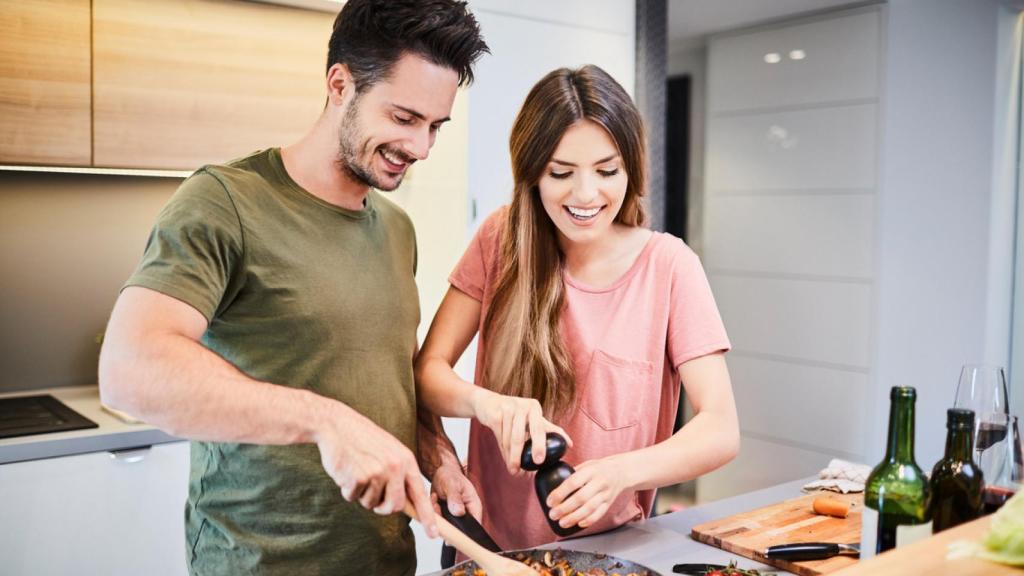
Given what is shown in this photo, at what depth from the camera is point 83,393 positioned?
113 inches

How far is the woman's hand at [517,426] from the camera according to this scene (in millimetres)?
1353

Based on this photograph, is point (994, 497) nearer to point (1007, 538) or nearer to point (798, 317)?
point (1007, 538)

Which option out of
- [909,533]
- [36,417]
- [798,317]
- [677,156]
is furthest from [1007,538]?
[677,156]

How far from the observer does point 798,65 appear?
4164mm

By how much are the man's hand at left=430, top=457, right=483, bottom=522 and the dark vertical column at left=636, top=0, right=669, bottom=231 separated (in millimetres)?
2160

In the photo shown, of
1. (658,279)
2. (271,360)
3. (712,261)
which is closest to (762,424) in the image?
(712,261)

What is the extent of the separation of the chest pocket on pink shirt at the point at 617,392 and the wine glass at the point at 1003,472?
0.57m

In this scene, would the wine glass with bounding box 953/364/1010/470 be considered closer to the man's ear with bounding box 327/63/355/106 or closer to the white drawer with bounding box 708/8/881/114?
the man's ear with bounding box 327/63/355/106

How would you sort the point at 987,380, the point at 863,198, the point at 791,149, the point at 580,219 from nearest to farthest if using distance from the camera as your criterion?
the point at 987,380
the point at 580,219
the point at 863,198
the point at 791,149

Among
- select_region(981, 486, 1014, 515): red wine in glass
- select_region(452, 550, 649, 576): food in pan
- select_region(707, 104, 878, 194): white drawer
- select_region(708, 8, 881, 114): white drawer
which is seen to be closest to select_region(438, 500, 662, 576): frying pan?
select_region(452, 550, 649, 576): food in pan

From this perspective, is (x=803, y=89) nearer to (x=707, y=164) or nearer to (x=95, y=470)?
(x=707, y=164)

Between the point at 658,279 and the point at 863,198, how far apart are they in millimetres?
2633

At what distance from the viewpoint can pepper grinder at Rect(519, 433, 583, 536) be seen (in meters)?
1.33

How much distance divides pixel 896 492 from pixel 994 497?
0.68ft
